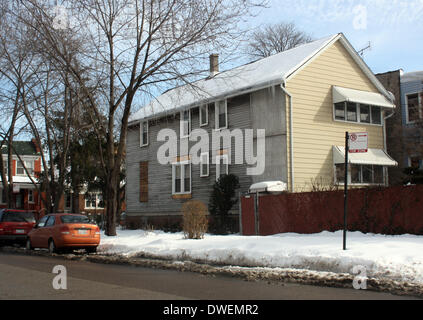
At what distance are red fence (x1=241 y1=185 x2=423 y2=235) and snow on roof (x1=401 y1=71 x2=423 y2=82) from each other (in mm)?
13592

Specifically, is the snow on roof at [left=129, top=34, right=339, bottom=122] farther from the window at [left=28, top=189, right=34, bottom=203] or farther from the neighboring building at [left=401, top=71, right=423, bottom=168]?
the window at [left=28, top=189, right=34, bottom=203]

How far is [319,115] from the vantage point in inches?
926

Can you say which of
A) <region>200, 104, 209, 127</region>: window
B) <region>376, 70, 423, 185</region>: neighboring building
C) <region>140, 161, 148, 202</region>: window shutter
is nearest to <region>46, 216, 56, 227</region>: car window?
<region>200, 104, 209, 127</region>: window

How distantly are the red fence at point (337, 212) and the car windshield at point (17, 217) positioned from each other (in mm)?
9149

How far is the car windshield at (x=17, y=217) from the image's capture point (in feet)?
68.3

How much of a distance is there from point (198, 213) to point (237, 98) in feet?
26.9

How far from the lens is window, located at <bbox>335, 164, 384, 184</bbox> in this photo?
77.0 ft

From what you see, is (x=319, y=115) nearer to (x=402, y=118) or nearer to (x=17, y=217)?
(x=402, y=118)

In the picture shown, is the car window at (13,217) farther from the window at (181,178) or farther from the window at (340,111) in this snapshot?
the window at (340,111)

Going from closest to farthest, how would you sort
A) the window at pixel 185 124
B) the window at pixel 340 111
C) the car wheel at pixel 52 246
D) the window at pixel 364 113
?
the car wheel at pixel 52 246 → the window at pixel 340 111 → the window at pixel 364 113 → the window at pixel 185 124

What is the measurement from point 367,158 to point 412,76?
779 centimetres

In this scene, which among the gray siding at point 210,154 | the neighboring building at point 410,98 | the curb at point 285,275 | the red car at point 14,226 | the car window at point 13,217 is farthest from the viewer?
the neighboring building at point 410,98
